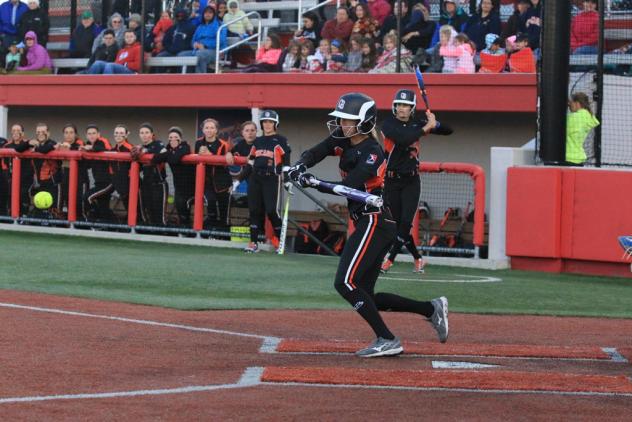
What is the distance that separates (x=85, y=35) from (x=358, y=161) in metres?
17.3

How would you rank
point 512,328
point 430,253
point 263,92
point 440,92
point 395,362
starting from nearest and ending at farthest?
point 395,362, point 512,328, point 430,253, point 440,92, point 263,92

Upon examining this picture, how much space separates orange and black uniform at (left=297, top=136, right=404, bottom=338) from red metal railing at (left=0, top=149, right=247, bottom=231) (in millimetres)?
8820

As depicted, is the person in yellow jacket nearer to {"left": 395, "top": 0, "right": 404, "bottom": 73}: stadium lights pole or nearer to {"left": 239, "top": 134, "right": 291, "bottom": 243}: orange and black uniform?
{"left": 239, "top": 134, "right": 291, "bottom": 243}: orange and black uniform

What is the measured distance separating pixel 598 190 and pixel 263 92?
309 inches

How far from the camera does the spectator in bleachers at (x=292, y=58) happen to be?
20875 mm

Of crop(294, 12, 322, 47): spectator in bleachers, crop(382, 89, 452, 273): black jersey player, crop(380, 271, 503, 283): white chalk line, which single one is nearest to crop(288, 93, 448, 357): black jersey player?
crop(382, 89, 452, 273): black jersey player

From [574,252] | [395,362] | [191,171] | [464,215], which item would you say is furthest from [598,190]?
[395,362]

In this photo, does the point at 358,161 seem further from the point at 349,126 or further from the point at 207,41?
the point at 207,41

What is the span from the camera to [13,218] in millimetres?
19531

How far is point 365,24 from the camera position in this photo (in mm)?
20016

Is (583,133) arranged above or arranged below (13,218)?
above

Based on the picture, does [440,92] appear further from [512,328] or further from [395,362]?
[395,362]

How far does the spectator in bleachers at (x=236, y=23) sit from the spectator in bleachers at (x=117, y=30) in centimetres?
237

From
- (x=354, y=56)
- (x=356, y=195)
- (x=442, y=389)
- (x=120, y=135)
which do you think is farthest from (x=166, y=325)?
(x=354, y=56)
